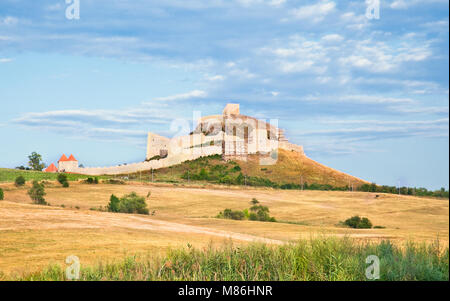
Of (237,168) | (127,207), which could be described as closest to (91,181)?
(127,207)

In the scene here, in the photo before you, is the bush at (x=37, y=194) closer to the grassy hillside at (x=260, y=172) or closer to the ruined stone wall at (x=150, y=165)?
the ruined stone wall at (x=150, y=165)

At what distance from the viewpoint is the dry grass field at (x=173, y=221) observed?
21812 millimetres

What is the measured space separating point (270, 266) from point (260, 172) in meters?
103

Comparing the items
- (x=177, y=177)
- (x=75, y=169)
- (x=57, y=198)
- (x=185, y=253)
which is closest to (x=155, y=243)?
(x=185, y=253)

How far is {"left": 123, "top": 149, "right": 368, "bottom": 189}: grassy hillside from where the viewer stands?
100625 millimetres

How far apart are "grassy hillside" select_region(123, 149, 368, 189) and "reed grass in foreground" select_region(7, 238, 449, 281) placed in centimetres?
8250

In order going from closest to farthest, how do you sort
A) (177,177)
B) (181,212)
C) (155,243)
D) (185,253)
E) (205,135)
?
(185,253)
(155,243)
(181,212)
(177,177)
(205,135)

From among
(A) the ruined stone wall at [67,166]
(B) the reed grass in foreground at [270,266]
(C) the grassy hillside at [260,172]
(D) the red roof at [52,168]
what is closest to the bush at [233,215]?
(B) the reed grass in foreground at [270,266]

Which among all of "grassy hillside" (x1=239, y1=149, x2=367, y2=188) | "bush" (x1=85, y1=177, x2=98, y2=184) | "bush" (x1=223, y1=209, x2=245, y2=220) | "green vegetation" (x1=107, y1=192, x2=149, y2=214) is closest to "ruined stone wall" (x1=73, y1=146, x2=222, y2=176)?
"grassy hillside" (x1=239, y1=149, x2=367, y2=188)

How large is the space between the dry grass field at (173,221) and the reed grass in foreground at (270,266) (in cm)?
108

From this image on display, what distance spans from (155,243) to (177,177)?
239 ft

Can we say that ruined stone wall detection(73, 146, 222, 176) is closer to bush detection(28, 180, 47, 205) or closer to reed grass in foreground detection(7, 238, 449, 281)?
bush detection(28, 180, 47, 205)
